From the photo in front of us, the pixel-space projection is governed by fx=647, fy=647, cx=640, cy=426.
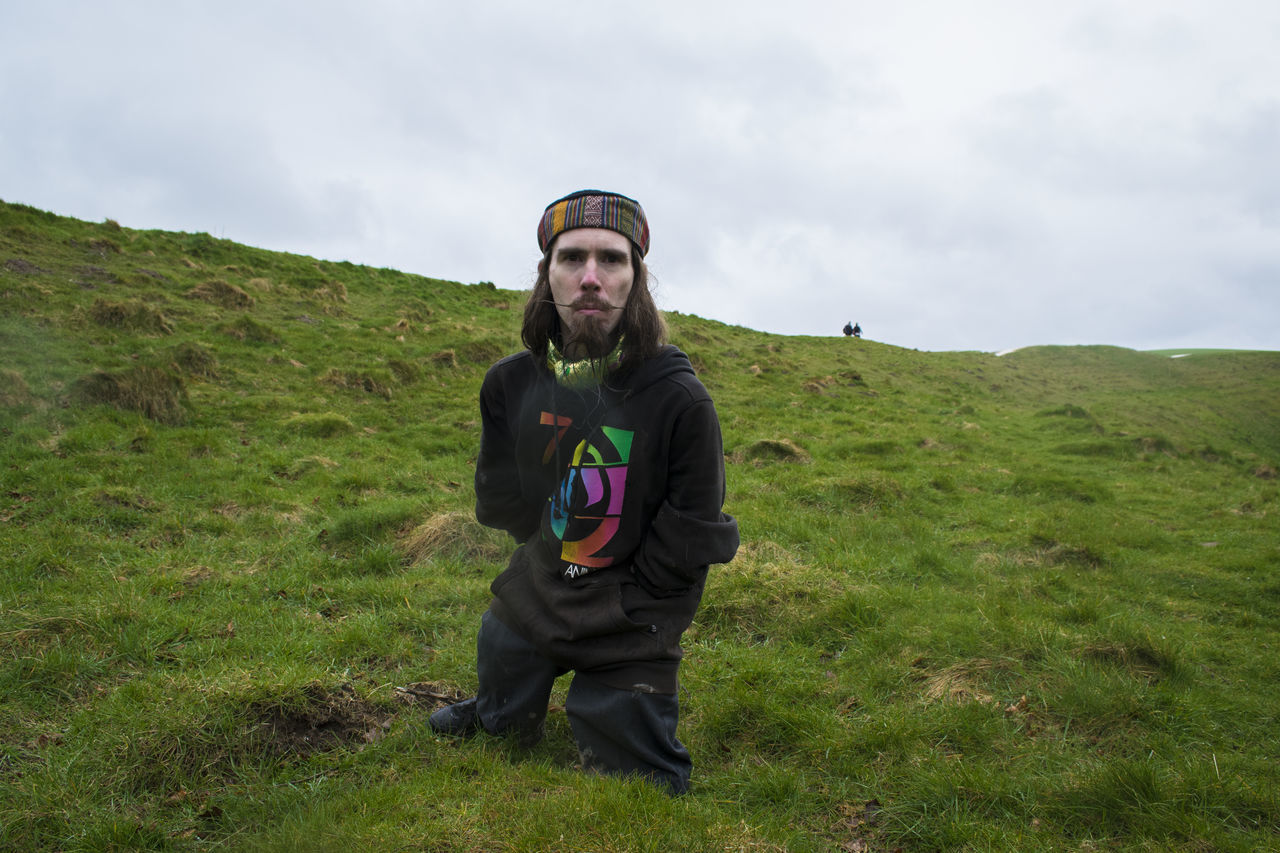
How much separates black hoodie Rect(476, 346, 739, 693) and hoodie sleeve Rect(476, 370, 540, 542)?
12.2 inches

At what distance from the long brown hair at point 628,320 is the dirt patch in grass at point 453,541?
3505mm

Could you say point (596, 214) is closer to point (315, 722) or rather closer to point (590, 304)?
point (590, 304)

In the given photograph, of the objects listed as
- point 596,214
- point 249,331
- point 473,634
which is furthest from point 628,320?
point 249,331

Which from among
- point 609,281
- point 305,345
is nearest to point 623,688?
point 609,281

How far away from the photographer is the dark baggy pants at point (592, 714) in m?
2.78

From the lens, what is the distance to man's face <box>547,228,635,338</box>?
287 centimetres

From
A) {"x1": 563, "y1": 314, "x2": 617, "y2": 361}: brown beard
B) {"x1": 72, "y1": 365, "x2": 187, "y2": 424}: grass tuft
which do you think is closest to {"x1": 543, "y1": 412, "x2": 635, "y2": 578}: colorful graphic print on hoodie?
{"x1": 563, "y1": 314, "x2": 617, "y2": 361}: brown beard

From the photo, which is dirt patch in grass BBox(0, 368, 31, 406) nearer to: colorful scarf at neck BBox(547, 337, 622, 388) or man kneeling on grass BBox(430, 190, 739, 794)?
man kneeling on grass BBox(430, 190, 739, 794)

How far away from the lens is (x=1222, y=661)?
16.2ft

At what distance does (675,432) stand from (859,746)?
2.08 meters

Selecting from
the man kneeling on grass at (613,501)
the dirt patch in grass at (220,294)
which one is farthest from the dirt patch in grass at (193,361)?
the man kneeling on grass at (613,501)

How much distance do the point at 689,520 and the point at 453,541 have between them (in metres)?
4.04

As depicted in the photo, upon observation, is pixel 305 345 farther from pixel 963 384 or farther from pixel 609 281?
pixel 963 384

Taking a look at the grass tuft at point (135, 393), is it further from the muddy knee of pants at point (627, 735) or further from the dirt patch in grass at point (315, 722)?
the muddy knee of pants at point (627, 735)
